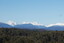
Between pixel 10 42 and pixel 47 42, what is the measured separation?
34610 millimetres

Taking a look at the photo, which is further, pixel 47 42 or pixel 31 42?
pixel 47 42

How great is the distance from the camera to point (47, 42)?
151m

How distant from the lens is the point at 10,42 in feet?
431

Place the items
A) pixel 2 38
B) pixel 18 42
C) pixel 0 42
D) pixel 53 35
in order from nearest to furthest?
pixel 18 42
pixel 0 42
pixel 2 38
pixel 53 35

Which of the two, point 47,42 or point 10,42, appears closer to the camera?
point 10,42

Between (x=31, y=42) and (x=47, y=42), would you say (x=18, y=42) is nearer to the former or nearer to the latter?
(x=31, y=42)

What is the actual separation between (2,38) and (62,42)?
158 feet

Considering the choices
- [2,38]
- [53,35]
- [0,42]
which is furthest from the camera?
[53,35]

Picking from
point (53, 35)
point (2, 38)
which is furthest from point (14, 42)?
point (53, 35)

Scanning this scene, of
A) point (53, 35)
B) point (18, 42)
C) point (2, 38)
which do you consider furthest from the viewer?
point (53, 35)

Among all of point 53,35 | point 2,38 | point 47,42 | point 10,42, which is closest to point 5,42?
point 10,42

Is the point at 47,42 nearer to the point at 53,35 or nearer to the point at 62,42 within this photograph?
the point at 62,42

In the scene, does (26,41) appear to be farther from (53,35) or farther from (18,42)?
(53,35)

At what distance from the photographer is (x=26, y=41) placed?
13412cm
